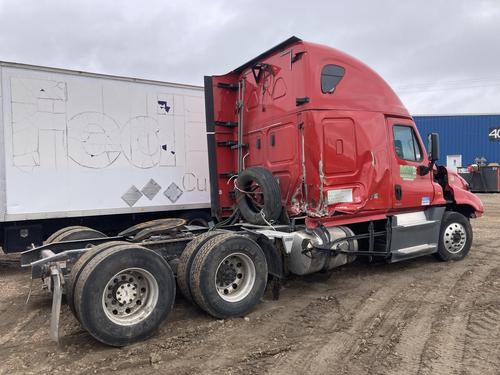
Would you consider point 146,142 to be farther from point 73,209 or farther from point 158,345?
point 158,345

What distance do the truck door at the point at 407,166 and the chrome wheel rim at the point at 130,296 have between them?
388cm

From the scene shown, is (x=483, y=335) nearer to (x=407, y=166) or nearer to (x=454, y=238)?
(x=407, y=166)

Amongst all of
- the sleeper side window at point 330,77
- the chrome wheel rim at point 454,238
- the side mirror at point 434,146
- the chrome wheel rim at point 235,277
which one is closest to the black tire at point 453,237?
the chrome wheel rim at point 454,238

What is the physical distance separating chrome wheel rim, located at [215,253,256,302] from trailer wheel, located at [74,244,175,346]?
0.61 meters

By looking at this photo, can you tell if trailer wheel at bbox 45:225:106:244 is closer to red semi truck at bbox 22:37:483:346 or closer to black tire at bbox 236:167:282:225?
red semi truck at bbox 22:37:483:346

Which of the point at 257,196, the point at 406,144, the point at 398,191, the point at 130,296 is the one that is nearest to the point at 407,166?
the point at 406,144

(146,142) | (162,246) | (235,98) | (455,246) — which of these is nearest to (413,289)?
(455,246)

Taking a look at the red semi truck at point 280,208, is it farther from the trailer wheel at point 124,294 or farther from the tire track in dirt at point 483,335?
the tire track in dirt at point 483,335

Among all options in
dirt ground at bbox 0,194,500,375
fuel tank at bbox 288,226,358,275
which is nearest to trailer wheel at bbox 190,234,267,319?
dirt ground at bbox 0,194,500,375

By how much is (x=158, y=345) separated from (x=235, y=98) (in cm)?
425

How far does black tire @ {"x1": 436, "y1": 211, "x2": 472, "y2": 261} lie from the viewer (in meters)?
7.42

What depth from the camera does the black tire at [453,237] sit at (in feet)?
24.3

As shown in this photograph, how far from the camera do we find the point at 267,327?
4.53 meters

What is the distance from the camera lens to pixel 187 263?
4.64 meters
